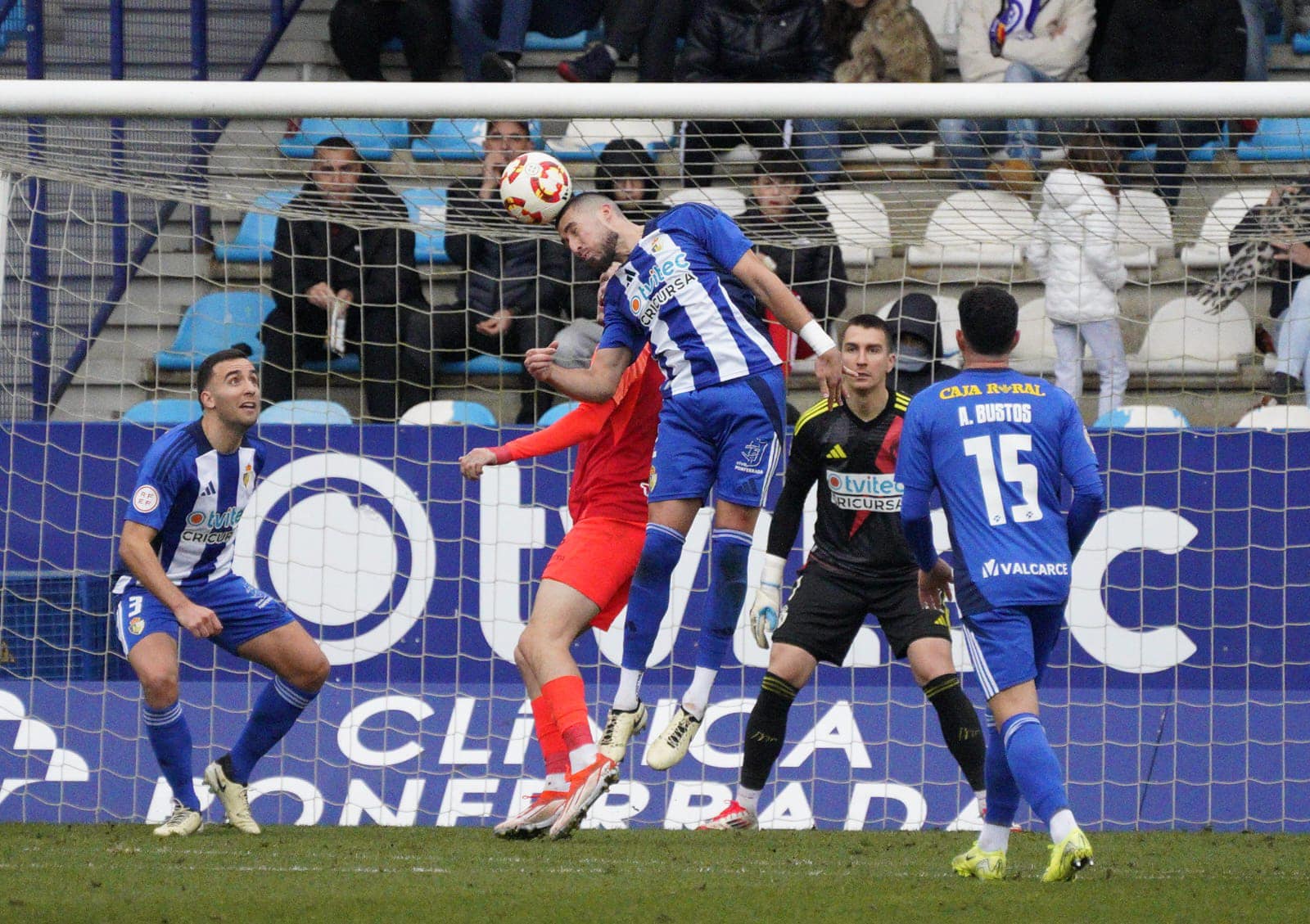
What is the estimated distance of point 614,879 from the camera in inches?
196

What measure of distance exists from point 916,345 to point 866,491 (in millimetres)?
1977

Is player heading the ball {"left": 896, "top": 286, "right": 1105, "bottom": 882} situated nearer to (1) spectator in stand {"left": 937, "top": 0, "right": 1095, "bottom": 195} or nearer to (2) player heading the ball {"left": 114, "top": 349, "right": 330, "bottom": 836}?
(2) player heading the ball {"left": 114, "top": 349, "right": 330, "bottom": 836}

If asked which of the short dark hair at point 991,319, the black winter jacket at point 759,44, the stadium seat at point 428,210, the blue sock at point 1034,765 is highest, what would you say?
the black winter jacket at point 759,44

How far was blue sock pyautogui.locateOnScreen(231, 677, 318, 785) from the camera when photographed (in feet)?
22.3

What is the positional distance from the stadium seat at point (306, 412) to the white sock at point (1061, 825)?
483cm

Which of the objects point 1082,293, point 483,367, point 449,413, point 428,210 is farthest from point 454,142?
point 1082,293

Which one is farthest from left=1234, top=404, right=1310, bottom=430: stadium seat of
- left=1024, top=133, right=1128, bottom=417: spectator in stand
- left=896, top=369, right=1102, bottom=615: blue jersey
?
left=896, top=369, right=1102, bottom=615: blue jersey

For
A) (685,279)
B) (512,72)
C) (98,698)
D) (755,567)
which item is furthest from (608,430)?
(512,72)

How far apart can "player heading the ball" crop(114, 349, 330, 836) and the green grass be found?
0.27 m

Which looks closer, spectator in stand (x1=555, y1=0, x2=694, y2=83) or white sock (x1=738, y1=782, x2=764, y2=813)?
white sock (x1=738, y1=782, x2=764, y2=813)

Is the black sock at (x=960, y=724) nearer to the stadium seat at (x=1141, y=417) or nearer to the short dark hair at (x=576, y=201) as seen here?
the stadium seat at (x=1141, y=417)

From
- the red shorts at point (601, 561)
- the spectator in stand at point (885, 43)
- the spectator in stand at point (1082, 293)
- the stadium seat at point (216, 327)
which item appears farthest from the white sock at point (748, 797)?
the spectator in stand at point (885, 43)

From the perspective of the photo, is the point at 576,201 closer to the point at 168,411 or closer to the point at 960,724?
the point at 960,724

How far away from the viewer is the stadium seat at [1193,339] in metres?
8.88
